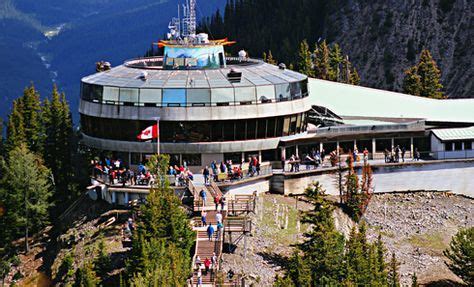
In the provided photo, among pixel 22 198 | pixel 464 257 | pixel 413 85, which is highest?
pixel 413 85

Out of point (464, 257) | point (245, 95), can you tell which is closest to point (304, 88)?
point (245, 95)

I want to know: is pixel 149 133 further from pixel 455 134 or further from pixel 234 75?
pixel 455 134

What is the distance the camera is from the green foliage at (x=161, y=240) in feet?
187

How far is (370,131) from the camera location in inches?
3438

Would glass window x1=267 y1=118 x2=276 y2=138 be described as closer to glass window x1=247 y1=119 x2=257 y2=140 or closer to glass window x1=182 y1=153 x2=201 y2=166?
glass window x1=247 y1=119 x2=257 y2=140

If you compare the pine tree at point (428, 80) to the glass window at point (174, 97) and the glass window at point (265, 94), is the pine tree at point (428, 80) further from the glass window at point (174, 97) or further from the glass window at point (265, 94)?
the glass window at point (174, 97)

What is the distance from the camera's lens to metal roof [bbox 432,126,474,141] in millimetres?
87250

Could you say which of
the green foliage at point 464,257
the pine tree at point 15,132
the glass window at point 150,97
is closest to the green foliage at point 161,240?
the glass window at point 150,97

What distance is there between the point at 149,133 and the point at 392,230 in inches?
851

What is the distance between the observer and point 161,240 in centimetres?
6275

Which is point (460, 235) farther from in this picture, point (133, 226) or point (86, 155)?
point (86, 155)

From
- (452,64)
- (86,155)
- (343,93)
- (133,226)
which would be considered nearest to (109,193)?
(133,226)

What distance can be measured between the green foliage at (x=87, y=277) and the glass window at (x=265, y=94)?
77.7 ft

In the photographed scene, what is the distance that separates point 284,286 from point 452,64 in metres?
145
